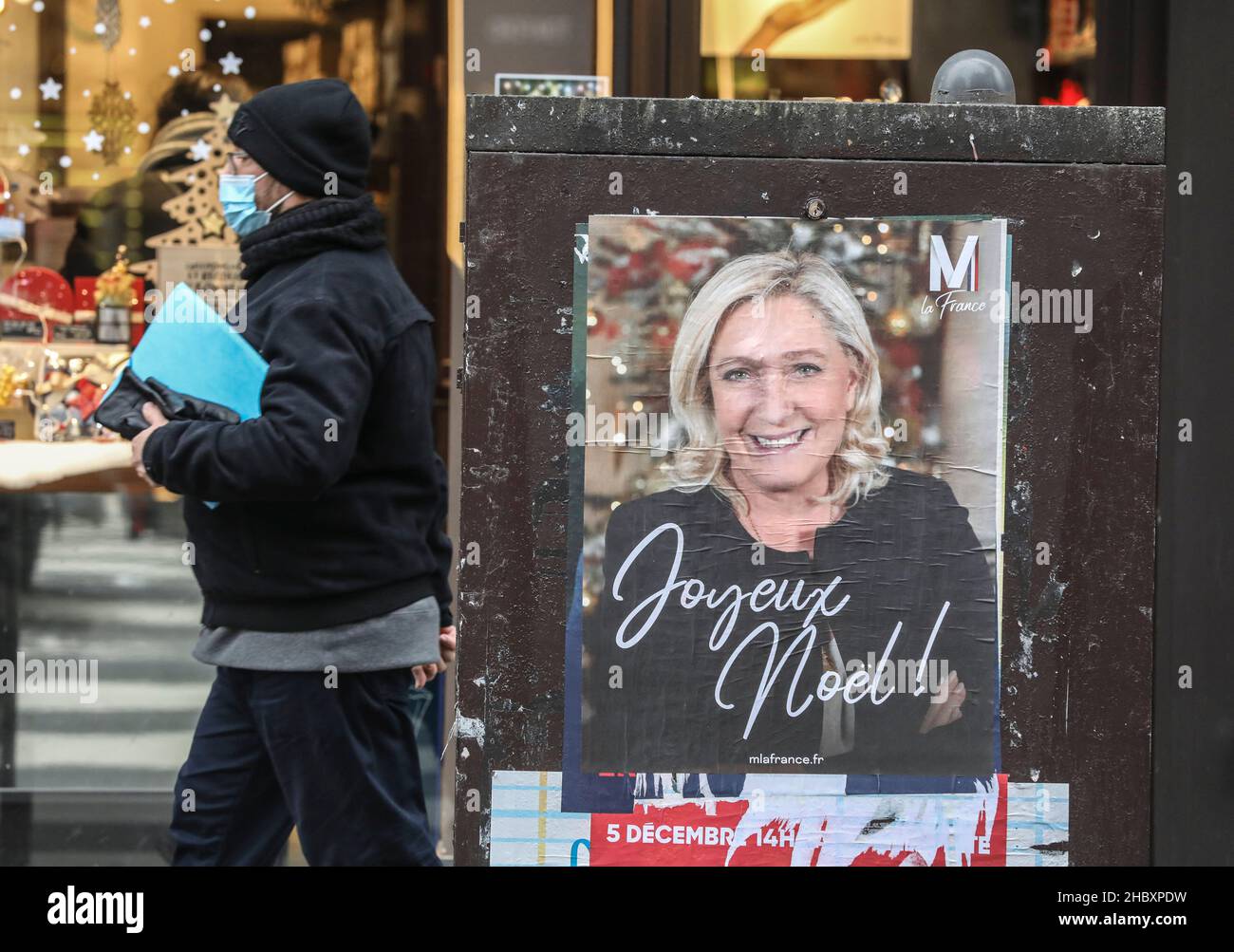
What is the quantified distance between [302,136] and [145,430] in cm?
76

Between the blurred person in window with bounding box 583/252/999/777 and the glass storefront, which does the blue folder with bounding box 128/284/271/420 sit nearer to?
the blurred person in window with bounding box 583/252/999/777

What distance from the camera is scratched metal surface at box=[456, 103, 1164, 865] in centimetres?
237

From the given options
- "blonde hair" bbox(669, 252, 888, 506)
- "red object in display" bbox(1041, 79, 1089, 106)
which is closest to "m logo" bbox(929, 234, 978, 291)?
"blonde hair" bbox(669, 252, 888, 506)

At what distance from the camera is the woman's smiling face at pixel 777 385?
2387 mm

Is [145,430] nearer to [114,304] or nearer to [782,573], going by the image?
[782,573]

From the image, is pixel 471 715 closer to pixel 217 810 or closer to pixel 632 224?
pixel 632 224

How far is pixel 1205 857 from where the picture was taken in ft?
14.5

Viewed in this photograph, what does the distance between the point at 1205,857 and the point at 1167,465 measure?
1.14 meters

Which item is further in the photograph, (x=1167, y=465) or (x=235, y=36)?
(x=235, y=36)

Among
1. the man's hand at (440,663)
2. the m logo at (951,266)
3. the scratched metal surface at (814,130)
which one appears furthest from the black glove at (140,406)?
the m logo at (951,266)

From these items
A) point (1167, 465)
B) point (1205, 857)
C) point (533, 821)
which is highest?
point (1167, 465)

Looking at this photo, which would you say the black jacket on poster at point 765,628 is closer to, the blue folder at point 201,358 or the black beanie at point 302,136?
the blue folder at point 201,358

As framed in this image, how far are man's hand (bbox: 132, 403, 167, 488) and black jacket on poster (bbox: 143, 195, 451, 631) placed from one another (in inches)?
1.0

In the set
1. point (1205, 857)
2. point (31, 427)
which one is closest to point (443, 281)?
point (31, 427)
